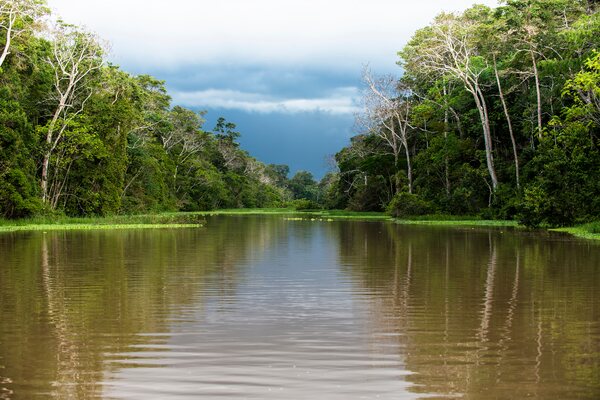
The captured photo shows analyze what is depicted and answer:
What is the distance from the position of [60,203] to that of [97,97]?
724 cm

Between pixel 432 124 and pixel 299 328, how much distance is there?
47839 mm

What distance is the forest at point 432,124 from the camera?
113 ft

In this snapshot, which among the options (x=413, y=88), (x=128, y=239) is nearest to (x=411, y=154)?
(x=413, y=88)

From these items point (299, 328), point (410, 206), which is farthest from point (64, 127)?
point (299, 328)

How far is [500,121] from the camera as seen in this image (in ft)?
160

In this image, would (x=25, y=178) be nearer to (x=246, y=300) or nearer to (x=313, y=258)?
(x=313, y=258)

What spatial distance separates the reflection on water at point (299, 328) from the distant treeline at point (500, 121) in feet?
50.1

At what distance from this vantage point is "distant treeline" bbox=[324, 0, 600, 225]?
A: 109 ft

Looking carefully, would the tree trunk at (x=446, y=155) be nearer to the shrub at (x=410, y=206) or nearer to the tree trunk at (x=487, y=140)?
the shrub at (x=410, y=206)

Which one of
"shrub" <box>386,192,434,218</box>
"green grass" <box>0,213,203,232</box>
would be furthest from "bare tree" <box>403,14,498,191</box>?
"green grass" <box>0,213,203,232</box>

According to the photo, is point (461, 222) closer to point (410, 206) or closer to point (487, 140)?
point (487, 140)

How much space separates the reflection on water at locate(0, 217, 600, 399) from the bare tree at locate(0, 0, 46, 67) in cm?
2050

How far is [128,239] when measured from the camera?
1094 inches

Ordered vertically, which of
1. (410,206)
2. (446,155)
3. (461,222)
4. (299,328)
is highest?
(446,155)
